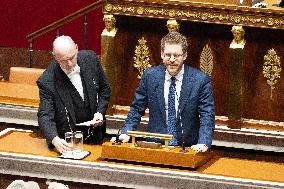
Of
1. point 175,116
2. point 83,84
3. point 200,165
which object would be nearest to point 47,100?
point 83,84

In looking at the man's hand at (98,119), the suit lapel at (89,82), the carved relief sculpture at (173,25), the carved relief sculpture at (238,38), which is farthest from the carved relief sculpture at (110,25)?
the man's hand at (98,119)

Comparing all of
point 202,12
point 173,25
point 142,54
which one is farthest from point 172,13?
point 142,54

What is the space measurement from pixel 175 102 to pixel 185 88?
102 mm

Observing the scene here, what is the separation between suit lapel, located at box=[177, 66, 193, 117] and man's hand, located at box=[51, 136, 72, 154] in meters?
0.70

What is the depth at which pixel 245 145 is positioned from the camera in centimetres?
600

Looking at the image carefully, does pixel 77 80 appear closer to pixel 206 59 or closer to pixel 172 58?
pixel 172 58

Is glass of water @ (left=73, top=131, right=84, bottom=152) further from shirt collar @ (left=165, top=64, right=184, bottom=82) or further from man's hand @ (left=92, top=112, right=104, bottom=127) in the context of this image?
shirt collar @ (left=165, top=64, right=184, bottom=82)

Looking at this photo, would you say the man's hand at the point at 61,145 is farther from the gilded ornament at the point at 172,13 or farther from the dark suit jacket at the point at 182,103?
the gilded ornament at the point at 172,13

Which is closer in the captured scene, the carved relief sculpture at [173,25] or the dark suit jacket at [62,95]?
the dark suit jacket at [62,95]

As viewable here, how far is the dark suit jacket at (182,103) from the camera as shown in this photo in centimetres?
463

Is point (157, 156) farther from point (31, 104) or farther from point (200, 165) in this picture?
point (31, 104)

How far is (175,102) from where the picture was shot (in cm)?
468

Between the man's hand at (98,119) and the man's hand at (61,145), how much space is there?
1.32 ft

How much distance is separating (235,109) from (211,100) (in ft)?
4.49
